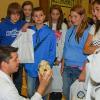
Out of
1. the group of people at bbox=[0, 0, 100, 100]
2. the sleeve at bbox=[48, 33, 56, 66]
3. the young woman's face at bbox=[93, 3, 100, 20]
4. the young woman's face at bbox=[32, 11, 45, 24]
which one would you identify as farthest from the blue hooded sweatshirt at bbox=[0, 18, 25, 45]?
the young woman's face at bbox=[93, 3, 100, 20]

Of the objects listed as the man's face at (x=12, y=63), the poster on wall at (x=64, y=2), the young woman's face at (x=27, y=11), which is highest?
the young woman's face at (x=27, y=11)

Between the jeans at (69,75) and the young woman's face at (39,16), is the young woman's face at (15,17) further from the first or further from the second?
the jeans at (69,75)

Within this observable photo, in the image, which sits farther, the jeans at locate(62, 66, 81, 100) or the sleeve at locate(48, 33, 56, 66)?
the sleeve at locate(48, 33, 56, 66)

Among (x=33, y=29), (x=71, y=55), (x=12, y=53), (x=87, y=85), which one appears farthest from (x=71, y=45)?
(x=87, y=85)

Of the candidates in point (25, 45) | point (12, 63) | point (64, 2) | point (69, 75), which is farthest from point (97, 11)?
point (64, 2)

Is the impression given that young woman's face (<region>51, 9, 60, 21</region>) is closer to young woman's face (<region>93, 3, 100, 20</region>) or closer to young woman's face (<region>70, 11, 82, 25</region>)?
young woman's face (<region>70, 11, 82, 25</region>)

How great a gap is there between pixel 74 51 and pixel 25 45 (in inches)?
21.4

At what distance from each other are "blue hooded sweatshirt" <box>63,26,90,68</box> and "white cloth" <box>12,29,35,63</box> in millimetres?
385

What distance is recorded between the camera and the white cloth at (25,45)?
3.30 meters

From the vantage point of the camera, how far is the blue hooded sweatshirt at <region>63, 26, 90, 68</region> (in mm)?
3148

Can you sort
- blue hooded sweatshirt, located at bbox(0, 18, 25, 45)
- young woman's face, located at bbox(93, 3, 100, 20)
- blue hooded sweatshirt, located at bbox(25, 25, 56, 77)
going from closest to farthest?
1. young woman's face, located at bbox(93, 3, 100, 20)
2. blue hooded sweatshirt, located at bbox(25, 25, 56, 77)
3. blue hooded sweatshirt, located at bbox(0, 18, 25, 45)

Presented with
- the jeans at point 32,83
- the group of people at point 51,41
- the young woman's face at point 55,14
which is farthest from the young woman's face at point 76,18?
the jeans at point 32,83

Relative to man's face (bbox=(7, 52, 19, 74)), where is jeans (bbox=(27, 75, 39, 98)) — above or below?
below

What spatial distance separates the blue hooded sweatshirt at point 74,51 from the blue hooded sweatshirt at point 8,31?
1.98ft
